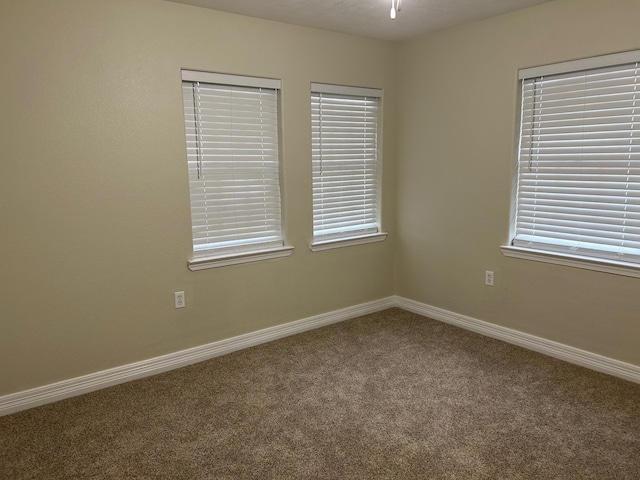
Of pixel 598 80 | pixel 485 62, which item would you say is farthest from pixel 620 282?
pixel 485 62

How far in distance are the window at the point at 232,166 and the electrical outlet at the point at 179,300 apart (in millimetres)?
216

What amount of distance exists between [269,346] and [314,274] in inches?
28.0

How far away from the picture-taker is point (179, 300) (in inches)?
127

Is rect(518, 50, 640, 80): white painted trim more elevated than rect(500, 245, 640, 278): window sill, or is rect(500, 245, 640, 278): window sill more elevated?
rect(518, 50, 640, 80): white painted trim

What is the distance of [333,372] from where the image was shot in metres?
3.15

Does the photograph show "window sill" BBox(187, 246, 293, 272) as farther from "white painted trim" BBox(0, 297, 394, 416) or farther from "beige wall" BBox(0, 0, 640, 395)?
"white painted trim" BBox(0, 297, 394, 416)

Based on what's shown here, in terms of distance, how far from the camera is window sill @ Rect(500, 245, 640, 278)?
2893mm

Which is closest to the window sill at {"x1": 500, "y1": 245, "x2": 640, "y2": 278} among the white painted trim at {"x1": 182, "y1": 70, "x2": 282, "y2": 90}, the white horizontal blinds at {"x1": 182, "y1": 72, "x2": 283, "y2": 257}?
the white horizontal blinds at {"x1": 182, "y1": 72, "x2": 283, "y2": 257}

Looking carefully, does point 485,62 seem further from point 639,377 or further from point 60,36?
point 60,36

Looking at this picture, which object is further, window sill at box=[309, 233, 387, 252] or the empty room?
window sill at box=[309, 233, 387, 252]

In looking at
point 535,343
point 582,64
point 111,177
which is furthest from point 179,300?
point 582,64

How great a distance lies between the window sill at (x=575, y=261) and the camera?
9.49 feet

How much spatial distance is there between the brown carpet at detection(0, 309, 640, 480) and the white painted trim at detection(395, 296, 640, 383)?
0.08 metres

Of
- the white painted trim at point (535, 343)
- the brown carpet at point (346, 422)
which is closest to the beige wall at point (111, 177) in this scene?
the brown carpet at point (346, 422)
